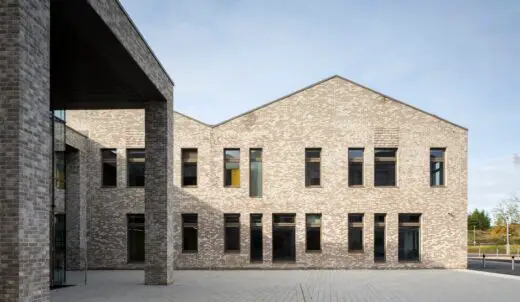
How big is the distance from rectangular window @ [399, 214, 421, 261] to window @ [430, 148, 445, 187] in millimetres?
1786

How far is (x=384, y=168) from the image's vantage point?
20.1 metres

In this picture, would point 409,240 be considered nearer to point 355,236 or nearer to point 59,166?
point 355,236

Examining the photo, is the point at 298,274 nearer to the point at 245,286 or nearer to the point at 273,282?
the point at 273,282

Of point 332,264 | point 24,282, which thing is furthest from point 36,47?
point 332,264

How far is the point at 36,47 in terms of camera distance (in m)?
6.30

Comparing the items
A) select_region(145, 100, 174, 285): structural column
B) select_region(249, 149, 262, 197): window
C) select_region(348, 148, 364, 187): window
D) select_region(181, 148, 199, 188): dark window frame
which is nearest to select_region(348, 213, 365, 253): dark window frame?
select_region(348, 148, 364, 187): window

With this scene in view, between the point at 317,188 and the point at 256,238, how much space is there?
355 cm

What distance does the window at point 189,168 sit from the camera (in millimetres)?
20203

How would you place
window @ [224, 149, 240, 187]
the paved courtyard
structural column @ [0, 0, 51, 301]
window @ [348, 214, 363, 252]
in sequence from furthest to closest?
window @ [224, 149, 240, 187] < window @ [348, 214, 363, 252] < the paved courtyard < structural column @ [0, 0, 51, 301]

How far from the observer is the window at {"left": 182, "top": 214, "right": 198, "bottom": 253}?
1995cm

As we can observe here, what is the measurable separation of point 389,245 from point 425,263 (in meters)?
1.81

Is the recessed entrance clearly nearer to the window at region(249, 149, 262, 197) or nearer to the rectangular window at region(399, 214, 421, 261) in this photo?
the window at region(249, 149, 262, 197)

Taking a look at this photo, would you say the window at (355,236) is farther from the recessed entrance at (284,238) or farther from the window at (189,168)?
the window at (189,168)

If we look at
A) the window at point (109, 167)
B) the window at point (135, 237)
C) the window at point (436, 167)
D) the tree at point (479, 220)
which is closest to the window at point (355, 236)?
the window at point (436, 167)
